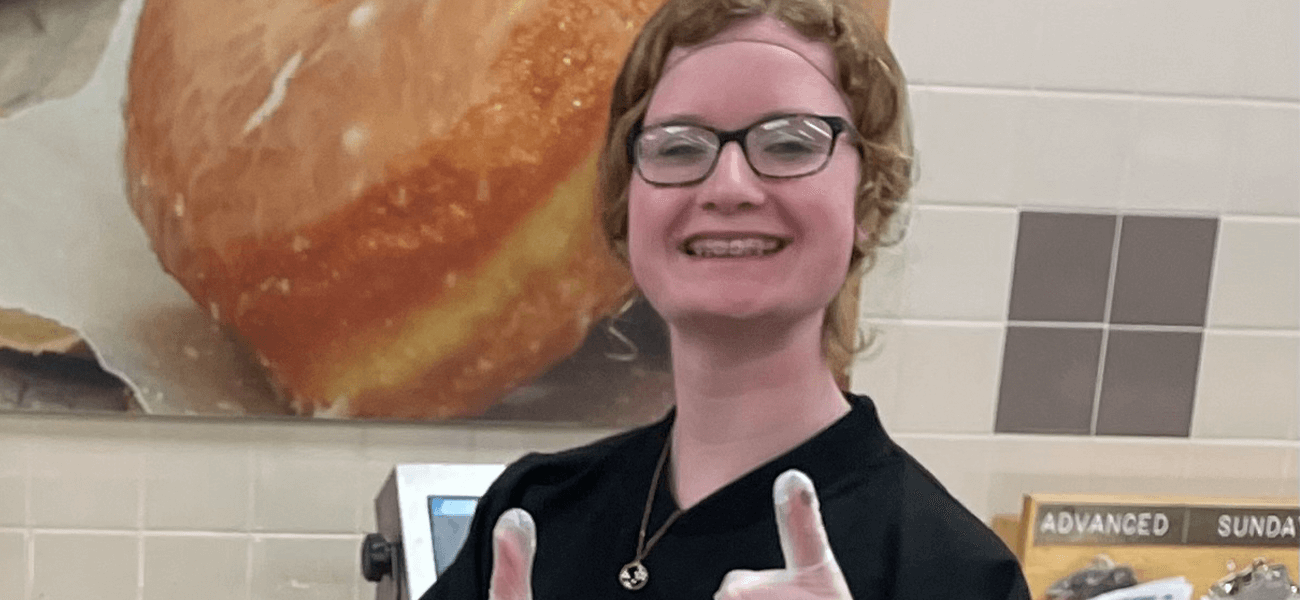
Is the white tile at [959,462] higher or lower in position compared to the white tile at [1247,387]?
lower

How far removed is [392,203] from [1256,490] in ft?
3.64

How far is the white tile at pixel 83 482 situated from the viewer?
50.5 inches

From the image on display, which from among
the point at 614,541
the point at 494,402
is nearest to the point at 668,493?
the point at 614,541

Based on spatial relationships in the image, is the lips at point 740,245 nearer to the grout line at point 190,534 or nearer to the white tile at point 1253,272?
the grout line at point 190,534

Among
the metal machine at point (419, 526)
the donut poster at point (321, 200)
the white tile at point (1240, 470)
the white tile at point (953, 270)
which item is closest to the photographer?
the metal machine at point (419, 526)

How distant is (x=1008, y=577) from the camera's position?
602mm

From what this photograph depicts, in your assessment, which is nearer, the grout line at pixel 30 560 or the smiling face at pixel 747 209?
the smiling face at pixel 747 209

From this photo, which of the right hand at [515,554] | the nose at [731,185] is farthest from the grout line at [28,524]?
the nose at [731,185]

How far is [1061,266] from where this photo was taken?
4.42 feet

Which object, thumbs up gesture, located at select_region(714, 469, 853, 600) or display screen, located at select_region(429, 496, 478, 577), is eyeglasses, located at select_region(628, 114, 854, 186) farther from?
display screen, located at select_region(429, 496, 478, 577)

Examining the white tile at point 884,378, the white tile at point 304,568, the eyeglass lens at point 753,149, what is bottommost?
the white tile at point 304,568

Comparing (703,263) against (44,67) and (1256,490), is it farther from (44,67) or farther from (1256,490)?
(1256,490)

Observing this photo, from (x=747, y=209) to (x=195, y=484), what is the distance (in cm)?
93

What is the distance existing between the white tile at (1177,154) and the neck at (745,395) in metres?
0.83
